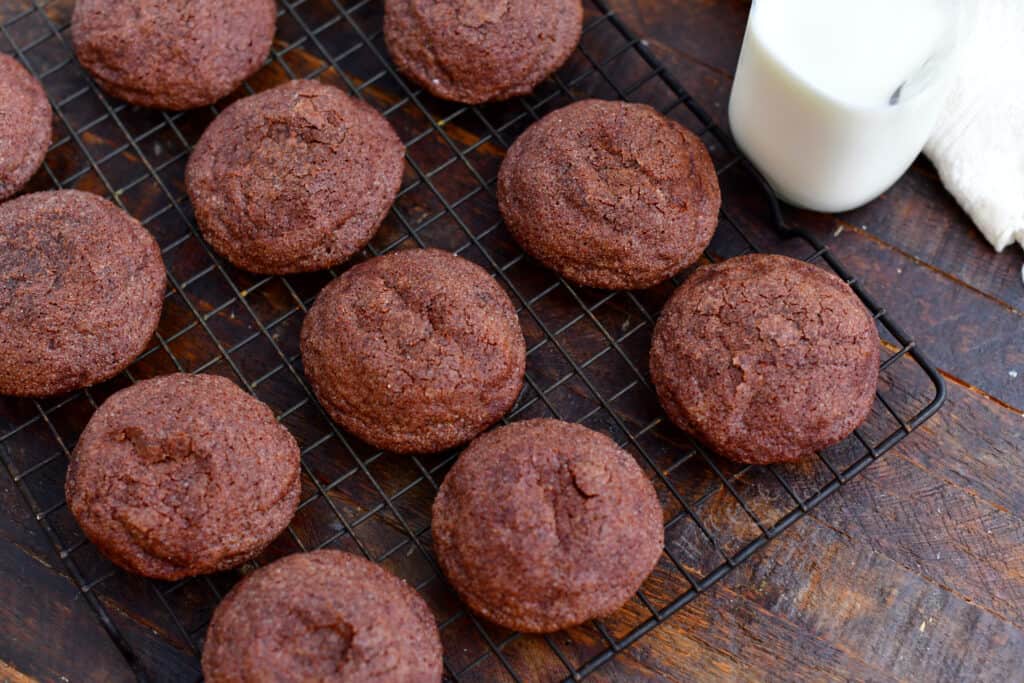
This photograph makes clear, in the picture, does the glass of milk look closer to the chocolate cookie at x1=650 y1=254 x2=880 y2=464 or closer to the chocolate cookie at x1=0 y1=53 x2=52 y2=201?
the chocolate cookie at x1=650 y1=254 x2=880 y2=464

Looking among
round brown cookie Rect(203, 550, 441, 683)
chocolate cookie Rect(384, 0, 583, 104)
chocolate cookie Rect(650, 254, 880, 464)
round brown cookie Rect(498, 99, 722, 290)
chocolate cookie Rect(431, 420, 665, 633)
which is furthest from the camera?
chocolate cookie Rect(384, 0, 583, 104)

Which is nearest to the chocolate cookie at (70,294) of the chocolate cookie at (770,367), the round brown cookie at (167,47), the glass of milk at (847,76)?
the round brown cookie at (167,47)

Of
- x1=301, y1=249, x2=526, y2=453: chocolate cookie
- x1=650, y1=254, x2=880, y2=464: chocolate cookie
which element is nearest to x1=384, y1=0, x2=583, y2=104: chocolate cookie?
x1=301, y1=249, x2=526, y2=453: chocolate cookie

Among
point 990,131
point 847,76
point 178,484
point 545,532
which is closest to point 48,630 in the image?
point 178,484

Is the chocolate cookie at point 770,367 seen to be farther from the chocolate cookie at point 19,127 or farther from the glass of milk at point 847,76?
the chocolate cookie at point 19,127

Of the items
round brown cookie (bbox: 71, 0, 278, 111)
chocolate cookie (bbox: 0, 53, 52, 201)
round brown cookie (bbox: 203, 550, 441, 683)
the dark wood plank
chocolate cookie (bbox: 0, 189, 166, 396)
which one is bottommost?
the dark wood plank

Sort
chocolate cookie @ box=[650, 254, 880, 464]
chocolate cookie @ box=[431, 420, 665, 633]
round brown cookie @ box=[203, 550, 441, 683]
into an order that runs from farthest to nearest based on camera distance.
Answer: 1. chocolate cookie @ box=[650, 254, 880, 464]
2. chocolate cookie @ box=[431, 420, 665, 633]
3. round brown cookie @ box=[203, 550, 441, 683]

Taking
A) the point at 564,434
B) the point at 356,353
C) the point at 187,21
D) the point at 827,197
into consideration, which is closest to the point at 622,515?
the point at 564,434
